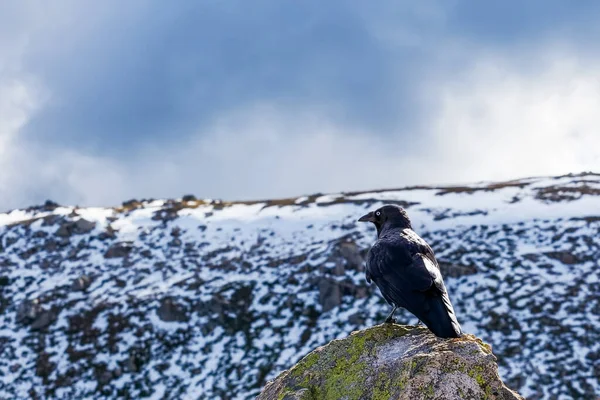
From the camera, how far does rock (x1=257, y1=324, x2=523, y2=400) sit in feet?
15.8

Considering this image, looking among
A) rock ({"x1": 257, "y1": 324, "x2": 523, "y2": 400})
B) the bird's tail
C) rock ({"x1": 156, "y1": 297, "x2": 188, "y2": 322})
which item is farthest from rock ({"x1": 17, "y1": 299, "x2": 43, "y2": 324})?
the bird's tail

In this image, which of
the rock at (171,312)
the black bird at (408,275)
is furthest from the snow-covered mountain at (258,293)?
the black bird at (408,275)

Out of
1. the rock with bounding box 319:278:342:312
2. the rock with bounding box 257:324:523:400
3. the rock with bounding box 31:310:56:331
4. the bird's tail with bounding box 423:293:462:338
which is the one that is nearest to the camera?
the rock with bounding box 257:324:523:400

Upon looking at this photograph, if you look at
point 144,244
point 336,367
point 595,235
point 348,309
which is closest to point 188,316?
point 348,309

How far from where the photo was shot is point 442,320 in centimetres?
541

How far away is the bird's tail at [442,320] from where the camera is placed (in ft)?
17.4

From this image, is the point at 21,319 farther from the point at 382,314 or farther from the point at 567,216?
the point at 567,216

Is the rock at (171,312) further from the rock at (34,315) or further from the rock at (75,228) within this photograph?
the rock at (75,228)

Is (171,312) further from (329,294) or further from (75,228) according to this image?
(75,228)

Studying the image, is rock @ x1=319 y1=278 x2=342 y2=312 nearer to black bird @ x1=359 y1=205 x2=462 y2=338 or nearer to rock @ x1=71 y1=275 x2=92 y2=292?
rock @ x1=71 y1=275 x2=92 y2=292

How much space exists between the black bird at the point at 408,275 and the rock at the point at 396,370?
0.60 ft

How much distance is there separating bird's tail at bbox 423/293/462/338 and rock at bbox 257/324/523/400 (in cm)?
7

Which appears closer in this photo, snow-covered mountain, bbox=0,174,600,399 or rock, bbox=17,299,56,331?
snow-covered mountain, bbox=0,174,600,399

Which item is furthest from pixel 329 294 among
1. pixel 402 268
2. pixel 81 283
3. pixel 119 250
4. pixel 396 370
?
pixel 396 370
